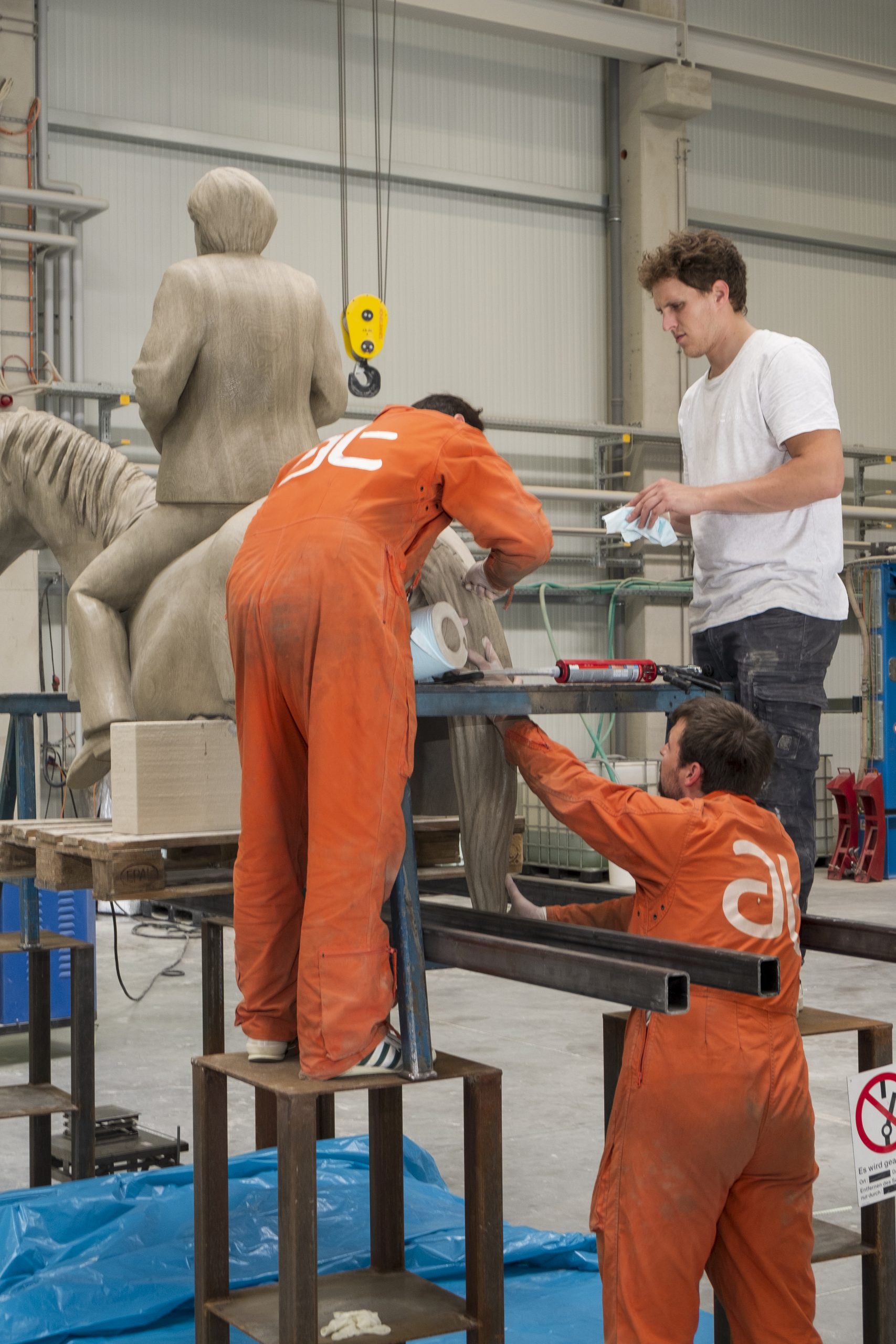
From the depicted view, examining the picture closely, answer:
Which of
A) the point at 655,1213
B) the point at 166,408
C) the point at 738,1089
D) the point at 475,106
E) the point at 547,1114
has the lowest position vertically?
the point at 547,1114

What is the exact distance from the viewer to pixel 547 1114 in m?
5.88

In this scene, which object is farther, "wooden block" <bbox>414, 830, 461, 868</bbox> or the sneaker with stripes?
"wooden block" <bbox>414, 830, 461, 868</bbox>

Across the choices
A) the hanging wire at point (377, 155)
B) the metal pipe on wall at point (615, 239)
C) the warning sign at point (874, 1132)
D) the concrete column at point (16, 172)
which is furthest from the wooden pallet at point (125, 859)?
the metal pipe on wall at point (615, 239)

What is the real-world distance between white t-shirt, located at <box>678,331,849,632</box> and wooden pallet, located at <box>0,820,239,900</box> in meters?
1.26

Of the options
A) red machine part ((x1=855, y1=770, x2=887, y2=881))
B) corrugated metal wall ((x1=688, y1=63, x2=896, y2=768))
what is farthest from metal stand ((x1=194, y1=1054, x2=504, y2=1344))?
corrugated metal wall ((x1=688, y1=63, x2=896, y2=768))

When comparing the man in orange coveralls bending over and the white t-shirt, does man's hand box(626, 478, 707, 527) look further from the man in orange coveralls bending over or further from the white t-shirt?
the man in orange coveralls bending over

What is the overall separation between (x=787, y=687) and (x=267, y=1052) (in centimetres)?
123

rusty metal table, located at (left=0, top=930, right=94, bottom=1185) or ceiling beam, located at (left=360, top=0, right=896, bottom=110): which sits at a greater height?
ceiling beam, located at (left=360, top=0, right=896, bottom=110)

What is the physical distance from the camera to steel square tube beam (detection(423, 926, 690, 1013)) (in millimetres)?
2213

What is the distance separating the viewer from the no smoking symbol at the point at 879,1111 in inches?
111

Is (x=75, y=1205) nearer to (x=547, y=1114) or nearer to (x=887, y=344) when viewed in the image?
(x=547, y=1114)

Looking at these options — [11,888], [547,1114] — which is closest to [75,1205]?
[547,1114]

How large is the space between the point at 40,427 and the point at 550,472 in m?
8.48

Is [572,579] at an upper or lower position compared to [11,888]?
upper
